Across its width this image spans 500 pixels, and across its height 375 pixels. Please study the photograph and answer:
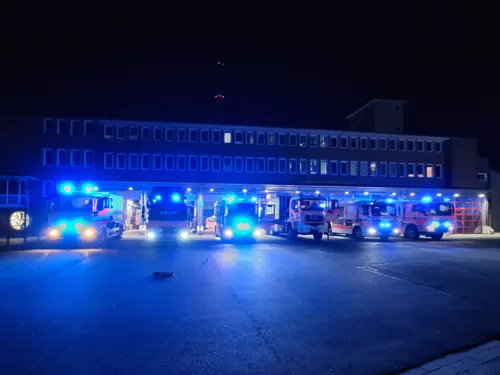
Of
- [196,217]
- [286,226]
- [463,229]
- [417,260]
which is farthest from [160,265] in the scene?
[463,229]

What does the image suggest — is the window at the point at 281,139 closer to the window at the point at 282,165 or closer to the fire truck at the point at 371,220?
the window at the point at 282,165

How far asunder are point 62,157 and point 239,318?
36.3m

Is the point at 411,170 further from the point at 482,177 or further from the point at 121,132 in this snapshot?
the point at 121,132

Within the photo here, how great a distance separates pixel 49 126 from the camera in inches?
1537

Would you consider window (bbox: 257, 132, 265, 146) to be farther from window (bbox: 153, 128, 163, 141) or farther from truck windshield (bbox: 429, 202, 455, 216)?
truck windshield (bbox: 429, 202, 455, 216)

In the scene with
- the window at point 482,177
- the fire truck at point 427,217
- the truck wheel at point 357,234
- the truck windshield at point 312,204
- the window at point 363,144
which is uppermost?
the window at point 363,144

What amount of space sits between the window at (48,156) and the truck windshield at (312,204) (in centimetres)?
2462

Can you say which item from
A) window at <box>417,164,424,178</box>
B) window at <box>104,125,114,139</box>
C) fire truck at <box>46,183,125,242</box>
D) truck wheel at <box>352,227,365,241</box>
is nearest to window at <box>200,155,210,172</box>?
window at <box>104,125,114,139</box>

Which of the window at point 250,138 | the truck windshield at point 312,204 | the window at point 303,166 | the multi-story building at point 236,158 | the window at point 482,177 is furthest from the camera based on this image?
the window at point 482,177

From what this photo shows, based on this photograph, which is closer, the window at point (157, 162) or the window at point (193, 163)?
the window at point (157, 162)

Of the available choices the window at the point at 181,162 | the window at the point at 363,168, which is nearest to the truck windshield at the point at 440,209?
the window at the point at 363,168

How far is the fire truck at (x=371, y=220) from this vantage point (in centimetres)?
2789

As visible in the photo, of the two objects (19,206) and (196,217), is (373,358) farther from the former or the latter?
(19,206)

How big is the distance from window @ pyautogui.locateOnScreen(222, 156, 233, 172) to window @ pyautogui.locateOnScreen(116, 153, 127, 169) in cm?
966
